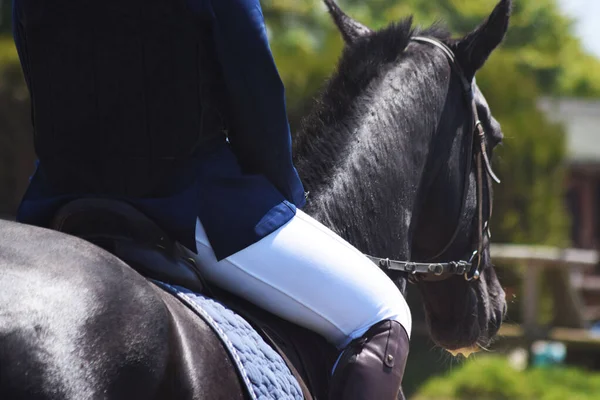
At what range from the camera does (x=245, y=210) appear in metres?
2.38

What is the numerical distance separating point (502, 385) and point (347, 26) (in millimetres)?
6217

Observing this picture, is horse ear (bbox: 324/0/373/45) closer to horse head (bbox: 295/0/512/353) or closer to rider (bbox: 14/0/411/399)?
horse head (bbox: 295/0/512/353)

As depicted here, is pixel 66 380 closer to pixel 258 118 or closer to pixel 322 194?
pixel 258 118

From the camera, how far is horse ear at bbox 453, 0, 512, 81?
3.15 metres

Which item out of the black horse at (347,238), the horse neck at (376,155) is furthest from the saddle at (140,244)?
the horse neck at (376,155)

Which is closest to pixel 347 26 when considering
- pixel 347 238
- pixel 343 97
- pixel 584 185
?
pixel 343 97

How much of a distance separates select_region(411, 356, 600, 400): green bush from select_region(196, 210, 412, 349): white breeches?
6291 mm

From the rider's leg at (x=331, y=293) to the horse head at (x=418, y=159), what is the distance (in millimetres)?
354

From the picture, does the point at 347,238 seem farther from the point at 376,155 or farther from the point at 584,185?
the point at 584,185

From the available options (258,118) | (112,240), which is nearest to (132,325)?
(112,240)

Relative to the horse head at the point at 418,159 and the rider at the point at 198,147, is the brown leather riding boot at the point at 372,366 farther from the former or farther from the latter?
the horse head at the point at 418,159

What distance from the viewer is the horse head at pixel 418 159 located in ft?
9.64

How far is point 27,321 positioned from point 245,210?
2.47 ft

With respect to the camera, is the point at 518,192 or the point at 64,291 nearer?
the point at 64,291
